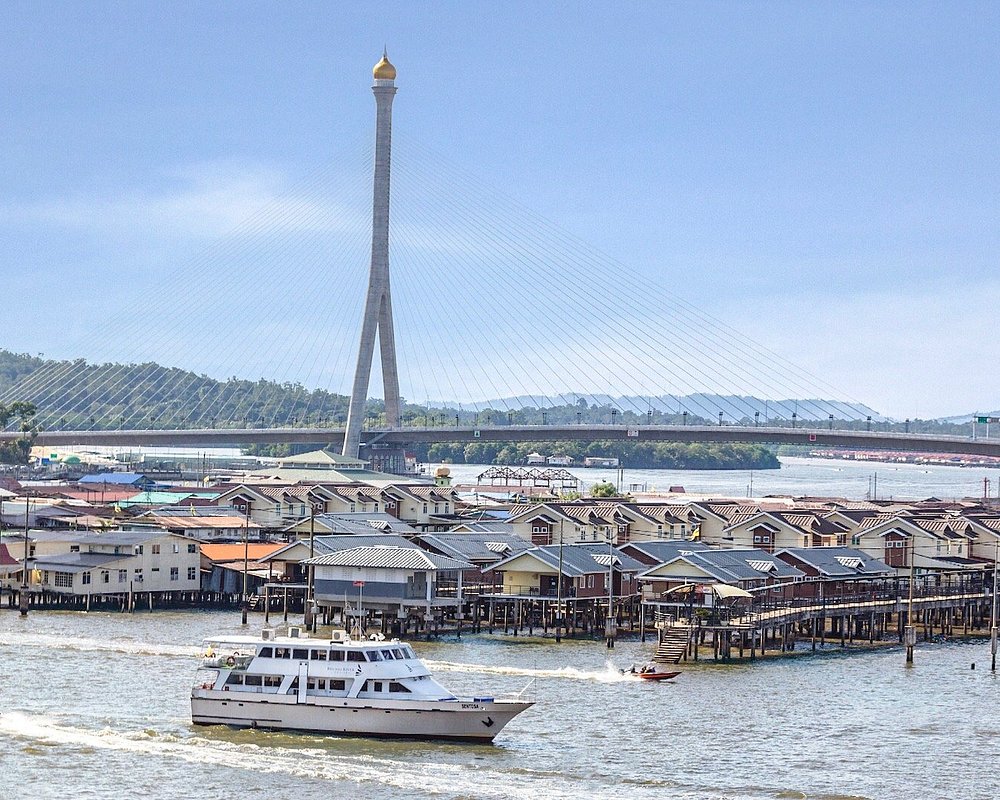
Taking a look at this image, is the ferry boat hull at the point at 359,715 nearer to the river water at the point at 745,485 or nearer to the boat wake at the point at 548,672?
the boat wake at the point at 548,672

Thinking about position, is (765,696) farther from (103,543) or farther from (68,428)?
(68,428)

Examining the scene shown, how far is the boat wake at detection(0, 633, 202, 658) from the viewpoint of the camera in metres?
34.3

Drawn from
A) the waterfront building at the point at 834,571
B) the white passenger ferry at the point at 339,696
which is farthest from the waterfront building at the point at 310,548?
the white passenger ferry at the point at 339,696

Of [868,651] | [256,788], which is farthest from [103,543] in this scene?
[256,788]

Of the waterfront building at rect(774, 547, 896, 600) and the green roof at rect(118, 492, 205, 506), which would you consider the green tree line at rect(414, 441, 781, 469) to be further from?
the waterfront building at rect(774, 547, 896, 600)

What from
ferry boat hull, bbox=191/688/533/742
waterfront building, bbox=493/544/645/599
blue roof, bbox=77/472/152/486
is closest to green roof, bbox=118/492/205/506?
blue roof, bbox=77/472/152/486

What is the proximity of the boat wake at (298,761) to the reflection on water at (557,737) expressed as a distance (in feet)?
0.14

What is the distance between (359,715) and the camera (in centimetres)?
2630

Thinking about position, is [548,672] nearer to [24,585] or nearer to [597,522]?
[24,585]

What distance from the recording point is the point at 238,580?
47500mm

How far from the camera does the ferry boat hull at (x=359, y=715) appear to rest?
2600 cm

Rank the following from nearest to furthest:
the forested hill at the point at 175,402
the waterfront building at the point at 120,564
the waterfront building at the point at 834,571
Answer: the waterfront building at the point at 834,571 < the waterfront building at the point at 120,564 < the forested hill at the point at 175,402

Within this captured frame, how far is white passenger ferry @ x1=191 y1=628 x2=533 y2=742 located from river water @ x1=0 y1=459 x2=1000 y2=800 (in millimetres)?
379

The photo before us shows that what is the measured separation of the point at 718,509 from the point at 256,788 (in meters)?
37.7
